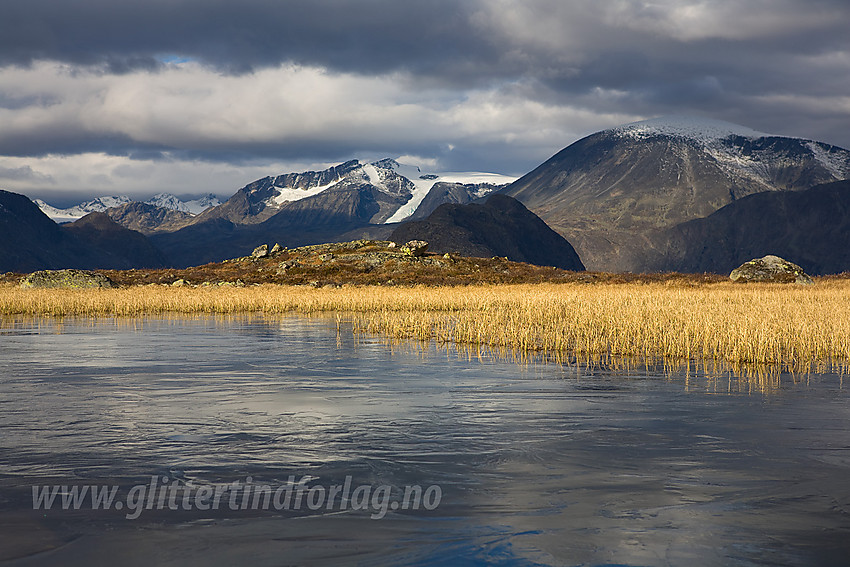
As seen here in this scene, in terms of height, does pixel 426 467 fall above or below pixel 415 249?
below

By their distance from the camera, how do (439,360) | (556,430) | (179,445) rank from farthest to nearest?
(439,360) → (556,430) → (179,445)

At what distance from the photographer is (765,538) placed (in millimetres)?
9047

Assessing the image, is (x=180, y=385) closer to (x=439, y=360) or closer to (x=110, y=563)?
(x=439, y=360)

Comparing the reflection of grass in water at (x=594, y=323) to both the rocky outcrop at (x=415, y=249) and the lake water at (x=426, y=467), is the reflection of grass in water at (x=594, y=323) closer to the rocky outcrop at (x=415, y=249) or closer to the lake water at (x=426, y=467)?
the lake water at (x=426, y=467)

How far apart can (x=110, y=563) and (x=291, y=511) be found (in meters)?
2.28

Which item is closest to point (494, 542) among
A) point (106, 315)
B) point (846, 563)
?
point (846, 563)

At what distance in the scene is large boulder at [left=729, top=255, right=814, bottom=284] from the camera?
3605 inches

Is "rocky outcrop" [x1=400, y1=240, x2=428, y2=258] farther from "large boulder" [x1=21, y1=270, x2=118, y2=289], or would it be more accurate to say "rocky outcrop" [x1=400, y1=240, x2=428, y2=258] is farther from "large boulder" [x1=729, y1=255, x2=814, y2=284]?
"large boulder" [x1=729, y1=255, x2=814, y2=284]

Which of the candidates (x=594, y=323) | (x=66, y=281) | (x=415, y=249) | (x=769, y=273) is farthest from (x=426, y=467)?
(x=415, y=249)

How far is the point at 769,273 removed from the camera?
310 ft

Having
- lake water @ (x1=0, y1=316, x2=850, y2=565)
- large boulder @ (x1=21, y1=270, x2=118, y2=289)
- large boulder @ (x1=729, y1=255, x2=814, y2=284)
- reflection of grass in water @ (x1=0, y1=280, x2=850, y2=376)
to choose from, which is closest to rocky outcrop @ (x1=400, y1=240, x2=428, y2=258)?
large boulder @ (x1=21, y1=270, x2=118, y2=289)

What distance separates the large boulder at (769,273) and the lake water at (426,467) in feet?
250

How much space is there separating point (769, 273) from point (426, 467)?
9189 cm

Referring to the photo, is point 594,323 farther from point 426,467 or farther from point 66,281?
point 66,281
